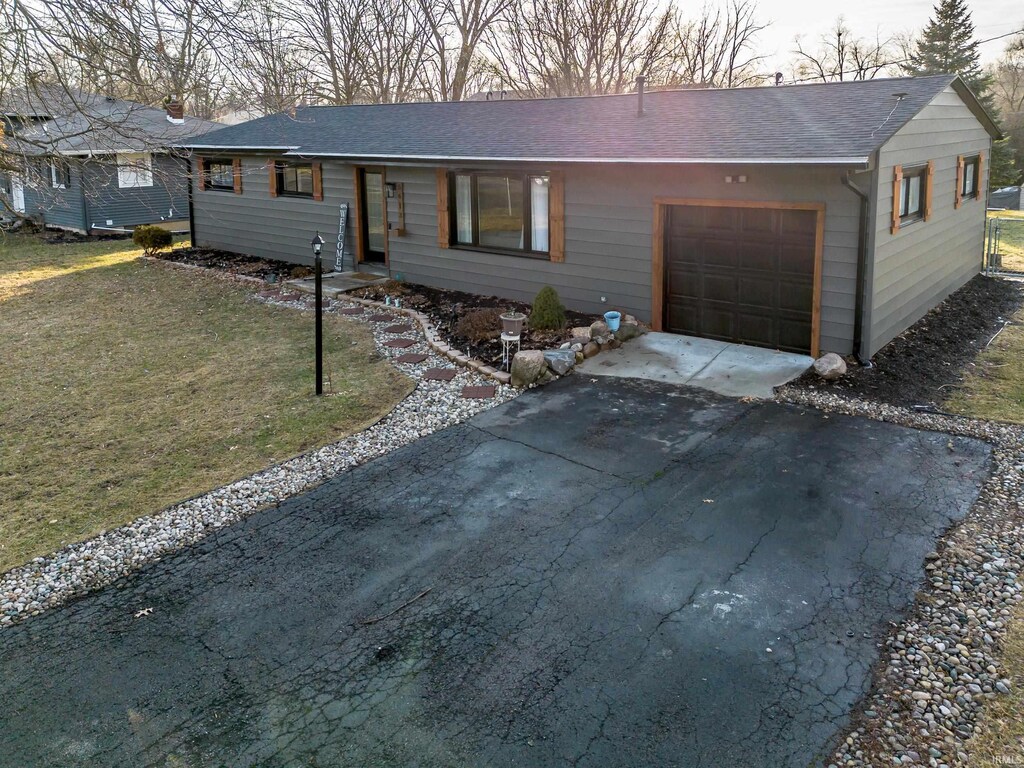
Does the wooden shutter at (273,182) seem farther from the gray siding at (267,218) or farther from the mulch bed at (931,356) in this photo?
the mulch bed at (931,356)

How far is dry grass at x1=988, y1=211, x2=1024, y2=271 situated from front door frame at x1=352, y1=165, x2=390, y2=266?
12.6 m

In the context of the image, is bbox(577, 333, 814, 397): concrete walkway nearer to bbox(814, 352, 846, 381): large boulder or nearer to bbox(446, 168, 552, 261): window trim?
bbox(814, 352, 846, 381): large boulder

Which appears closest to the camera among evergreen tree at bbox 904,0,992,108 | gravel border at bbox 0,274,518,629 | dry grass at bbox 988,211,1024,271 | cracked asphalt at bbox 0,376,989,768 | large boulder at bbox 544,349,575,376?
cracked asphalt at bbox 0,376,989,768

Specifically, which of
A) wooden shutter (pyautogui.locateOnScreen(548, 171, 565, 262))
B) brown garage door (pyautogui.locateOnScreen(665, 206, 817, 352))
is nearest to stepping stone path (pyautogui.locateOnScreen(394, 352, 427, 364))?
wooden shutter (pyautogui.locateOnScreen(548, 171, 565, 262))

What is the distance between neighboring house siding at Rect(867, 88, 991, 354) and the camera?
8.80 m

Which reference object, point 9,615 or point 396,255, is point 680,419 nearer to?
point 9,615

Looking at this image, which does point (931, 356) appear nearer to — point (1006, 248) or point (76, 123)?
point (76, 123)

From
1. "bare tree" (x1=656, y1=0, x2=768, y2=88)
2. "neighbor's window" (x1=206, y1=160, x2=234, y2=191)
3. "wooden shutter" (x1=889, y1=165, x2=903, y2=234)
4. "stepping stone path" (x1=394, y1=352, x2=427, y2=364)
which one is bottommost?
"stepping stone path" (x1=394, y1=352, x2=427, y2=364)

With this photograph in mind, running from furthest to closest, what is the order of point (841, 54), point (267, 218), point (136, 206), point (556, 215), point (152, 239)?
point (841, 54) < point (136, 206) < point (152, 239) < point (267, 218) < point (556, 215)

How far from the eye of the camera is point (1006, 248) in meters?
18.4

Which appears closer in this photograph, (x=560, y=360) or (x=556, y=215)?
(x=560, y=360)

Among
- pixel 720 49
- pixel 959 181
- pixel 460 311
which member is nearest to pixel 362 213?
pixel 460 311

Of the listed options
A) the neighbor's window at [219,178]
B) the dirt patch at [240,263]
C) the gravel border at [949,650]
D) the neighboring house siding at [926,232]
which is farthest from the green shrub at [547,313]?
the neighbor's window at [219,178]

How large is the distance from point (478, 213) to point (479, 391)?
4677mm
